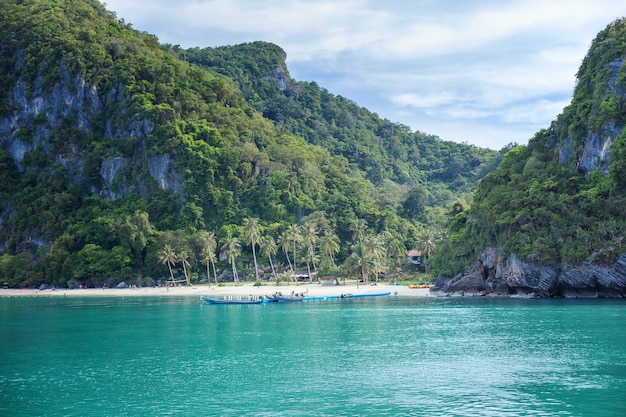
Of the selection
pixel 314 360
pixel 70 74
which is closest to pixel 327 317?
pixel 314 360

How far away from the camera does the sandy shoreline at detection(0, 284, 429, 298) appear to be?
88.2 metres

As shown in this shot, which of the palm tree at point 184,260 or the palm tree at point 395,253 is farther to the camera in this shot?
the palm tree at point 184,260

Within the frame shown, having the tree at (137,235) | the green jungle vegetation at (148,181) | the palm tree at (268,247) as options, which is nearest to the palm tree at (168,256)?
the green jungle vegetation at (148,181)

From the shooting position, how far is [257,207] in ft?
414

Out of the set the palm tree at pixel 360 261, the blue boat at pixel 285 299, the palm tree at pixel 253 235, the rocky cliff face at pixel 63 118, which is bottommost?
the blue boat at pixel 285 299

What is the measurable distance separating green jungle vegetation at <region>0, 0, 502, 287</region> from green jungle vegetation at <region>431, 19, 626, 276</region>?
78.9 feet

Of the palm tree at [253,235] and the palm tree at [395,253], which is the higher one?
the palm tree at [253,235]

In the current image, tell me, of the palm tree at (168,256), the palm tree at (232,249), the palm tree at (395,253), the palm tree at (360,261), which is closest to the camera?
the palm tree at (360,261)

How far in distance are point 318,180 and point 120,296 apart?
5135cm

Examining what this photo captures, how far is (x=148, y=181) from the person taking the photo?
125m

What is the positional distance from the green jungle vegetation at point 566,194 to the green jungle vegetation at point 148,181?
2406 cm

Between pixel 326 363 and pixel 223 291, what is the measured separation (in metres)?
60.2

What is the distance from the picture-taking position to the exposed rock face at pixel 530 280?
63719mm

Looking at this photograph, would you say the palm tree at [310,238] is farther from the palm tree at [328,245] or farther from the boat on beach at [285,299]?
the boat on beach at [285,299]
